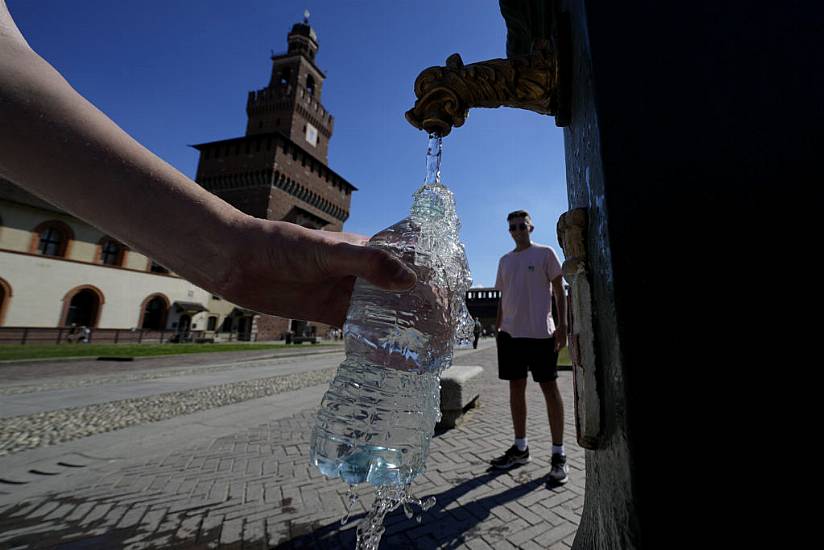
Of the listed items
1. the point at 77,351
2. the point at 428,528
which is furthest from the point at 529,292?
the point at 77,351

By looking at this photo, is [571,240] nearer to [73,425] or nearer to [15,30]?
[15,30]

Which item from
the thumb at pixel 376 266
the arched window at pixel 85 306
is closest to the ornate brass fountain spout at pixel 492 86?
the thumb at pixel 376 266

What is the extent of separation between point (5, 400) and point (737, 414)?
8.32 metres

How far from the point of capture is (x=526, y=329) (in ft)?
10.9

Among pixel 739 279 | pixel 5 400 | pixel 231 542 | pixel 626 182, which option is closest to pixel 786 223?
pixel 739 279

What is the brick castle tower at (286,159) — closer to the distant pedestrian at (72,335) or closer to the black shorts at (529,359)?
the distant pedestrian at (72,335)

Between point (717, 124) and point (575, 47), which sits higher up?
point (575, 47)

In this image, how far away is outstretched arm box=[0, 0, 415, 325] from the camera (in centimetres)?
81

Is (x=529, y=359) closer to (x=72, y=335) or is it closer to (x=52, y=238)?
(x=72, y=335)

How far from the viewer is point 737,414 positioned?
514 mm

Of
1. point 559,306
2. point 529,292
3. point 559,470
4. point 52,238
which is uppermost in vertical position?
point 52,238

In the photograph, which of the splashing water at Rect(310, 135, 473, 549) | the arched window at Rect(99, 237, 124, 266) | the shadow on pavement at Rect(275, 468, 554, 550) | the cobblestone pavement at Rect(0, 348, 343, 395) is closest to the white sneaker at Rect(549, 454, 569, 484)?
the shadow on pavement at Rect(275, 468, 554, 550)

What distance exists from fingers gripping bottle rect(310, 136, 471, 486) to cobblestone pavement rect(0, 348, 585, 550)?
1207 mm

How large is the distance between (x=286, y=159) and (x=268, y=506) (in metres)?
41.6
